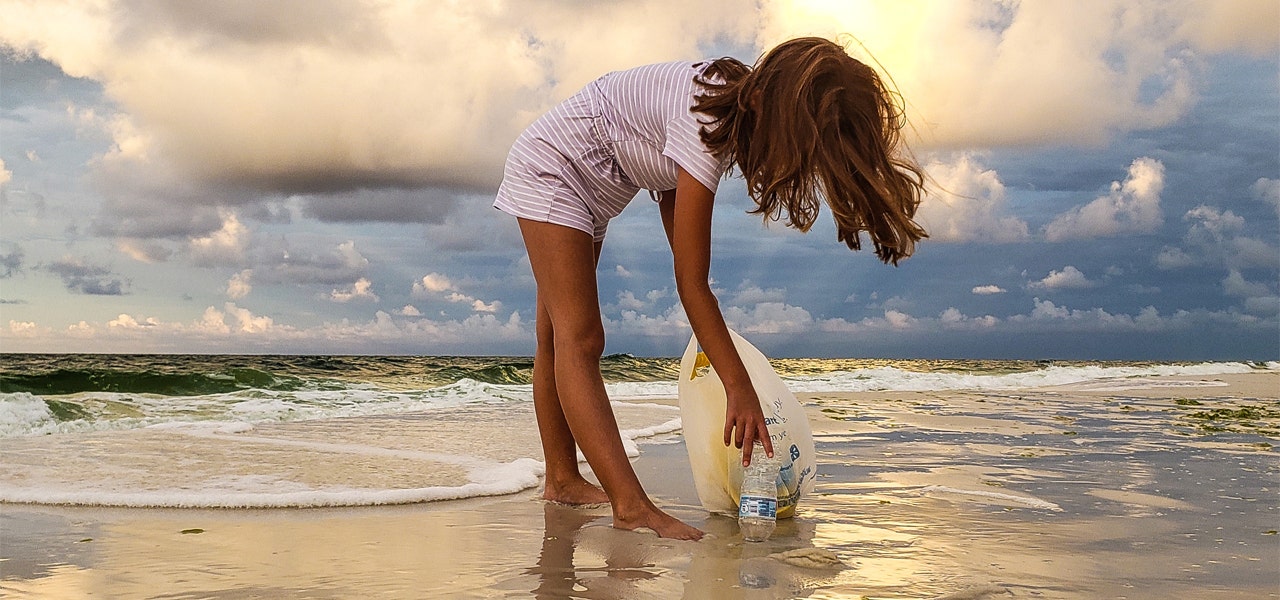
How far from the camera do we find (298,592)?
2.12 meters

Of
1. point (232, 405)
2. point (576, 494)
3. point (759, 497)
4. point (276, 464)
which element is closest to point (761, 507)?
point (759, 497)

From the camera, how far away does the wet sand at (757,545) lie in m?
2.17

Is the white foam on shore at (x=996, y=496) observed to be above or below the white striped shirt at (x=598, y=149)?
below

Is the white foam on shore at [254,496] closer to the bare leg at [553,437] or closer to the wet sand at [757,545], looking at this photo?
the wet sand at [757,545]

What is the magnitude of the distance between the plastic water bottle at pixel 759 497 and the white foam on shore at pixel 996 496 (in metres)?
0.90

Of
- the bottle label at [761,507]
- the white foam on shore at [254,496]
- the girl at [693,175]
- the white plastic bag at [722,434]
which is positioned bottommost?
the white foam on shore at [254,496]

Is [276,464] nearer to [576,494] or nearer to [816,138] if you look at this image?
[576,494]

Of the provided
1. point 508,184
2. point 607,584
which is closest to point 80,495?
point 508,184

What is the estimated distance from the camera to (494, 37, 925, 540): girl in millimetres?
2529

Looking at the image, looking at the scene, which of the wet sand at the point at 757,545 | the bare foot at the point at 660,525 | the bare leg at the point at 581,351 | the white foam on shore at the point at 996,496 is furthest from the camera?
the white foam on shore at the point at 996,496

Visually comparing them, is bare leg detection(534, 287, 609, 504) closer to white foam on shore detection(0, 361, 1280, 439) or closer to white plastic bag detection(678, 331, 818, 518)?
white plastic bag detection(678, 331, 818, 518)

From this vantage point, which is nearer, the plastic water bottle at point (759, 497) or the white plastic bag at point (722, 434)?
the plastic water bottle at point (759, 497)

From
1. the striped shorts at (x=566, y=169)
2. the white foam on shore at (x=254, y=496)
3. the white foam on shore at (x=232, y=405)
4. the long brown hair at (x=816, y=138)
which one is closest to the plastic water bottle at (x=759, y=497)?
the long brown hair at (x=816, y=138)

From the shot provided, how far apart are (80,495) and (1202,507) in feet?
12.5
